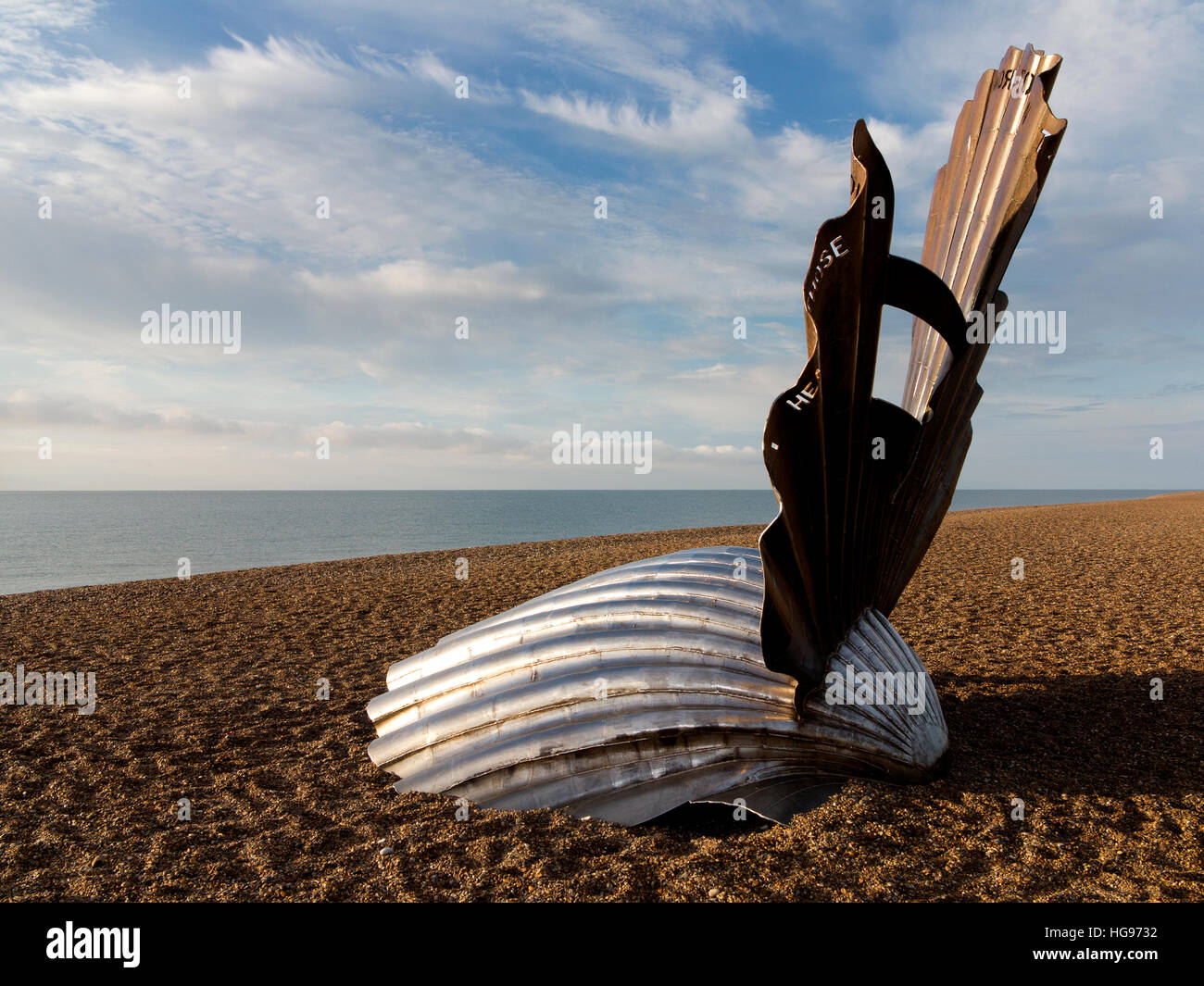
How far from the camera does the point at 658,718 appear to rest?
460 cm

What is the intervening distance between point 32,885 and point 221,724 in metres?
2.68

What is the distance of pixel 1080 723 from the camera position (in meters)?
5.96

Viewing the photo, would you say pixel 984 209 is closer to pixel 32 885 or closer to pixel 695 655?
pixel 695 655
